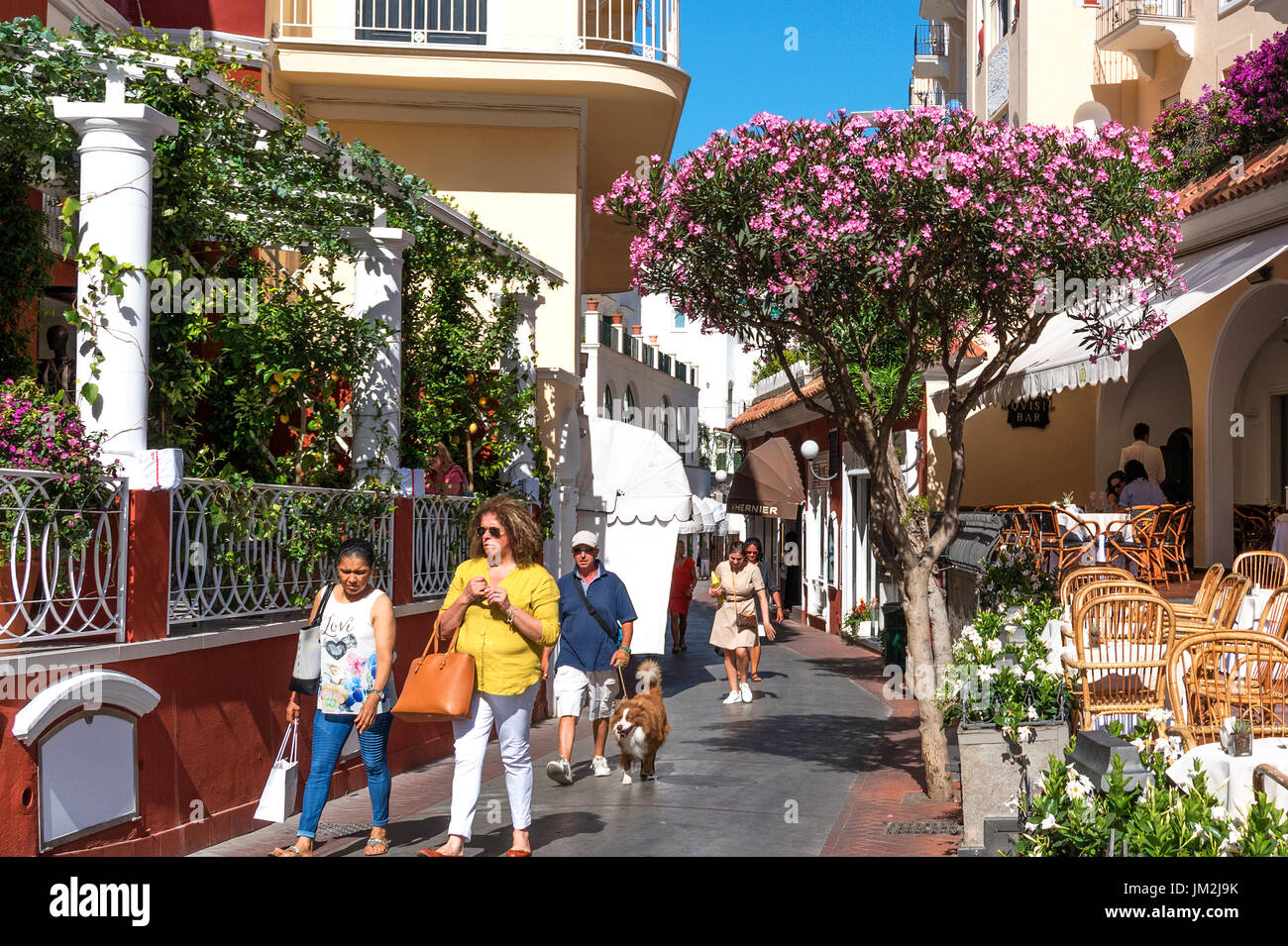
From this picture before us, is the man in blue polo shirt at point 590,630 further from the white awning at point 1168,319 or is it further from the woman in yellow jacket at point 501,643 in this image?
the white awning at point 1168,319

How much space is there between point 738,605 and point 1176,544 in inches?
211

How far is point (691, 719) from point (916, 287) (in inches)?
266

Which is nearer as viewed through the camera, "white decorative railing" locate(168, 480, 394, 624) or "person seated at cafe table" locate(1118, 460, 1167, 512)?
"white decorative railing" locate(168, 480, 394, 624)

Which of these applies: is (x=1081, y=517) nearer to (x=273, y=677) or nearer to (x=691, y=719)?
(x=691, y=719)

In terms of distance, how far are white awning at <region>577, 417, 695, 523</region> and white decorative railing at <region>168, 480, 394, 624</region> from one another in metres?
7.61

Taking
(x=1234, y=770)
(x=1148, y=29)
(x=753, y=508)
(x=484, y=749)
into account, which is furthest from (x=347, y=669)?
(x=753, y=508)

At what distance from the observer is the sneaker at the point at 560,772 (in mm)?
9992

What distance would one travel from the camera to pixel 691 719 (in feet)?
47.5

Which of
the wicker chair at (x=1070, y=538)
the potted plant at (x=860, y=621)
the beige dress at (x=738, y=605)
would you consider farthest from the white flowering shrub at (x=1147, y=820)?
the potted plant at (x=860, y=621)

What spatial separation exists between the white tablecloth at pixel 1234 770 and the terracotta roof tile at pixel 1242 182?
8113 mm

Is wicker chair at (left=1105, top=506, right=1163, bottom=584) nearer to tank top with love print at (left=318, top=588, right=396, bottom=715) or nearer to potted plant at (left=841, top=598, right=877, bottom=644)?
tank top with love print at (left=318, top=588, right=396, bottom=715)

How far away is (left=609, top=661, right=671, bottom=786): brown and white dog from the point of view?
10141 mm

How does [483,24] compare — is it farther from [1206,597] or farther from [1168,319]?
[1206,597]

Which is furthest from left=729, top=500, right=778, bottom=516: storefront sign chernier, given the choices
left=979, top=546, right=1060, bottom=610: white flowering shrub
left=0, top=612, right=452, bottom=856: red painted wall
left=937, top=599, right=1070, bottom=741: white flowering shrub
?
left=0, top=612, right=452, bottom=856: red painted wall
